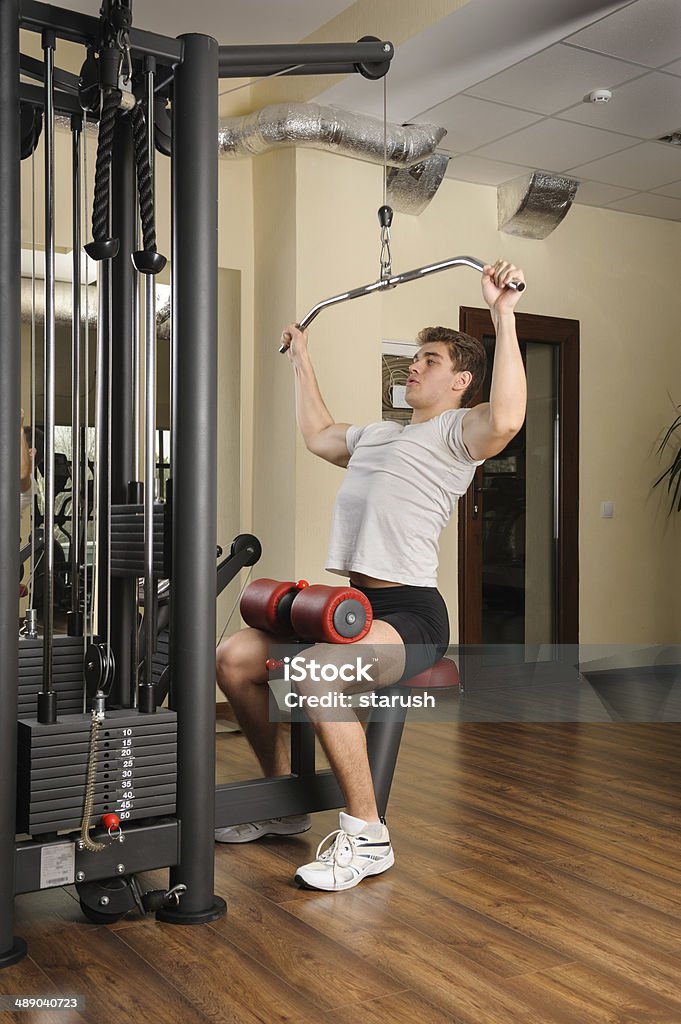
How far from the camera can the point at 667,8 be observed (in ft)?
12.1

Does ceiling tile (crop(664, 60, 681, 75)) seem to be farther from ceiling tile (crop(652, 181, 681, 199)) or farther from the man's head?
the man's head

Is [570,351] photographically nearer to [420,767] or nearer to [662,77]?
[662,77]

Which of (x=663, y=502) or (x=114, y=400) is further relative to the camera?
(x=663, y=502)

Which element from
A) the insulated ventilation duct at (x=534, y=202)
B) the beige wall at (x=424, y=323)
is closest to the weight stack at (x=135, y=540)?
the beige wall at (x=424, y=323)

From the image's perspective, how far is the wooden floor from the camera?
6.06 ft

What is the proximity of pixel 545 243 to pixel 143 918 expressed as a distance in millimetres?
4592

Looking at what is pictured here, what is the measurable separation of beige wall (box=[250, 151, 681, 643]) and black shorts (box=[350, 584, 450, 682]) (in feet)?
6.29

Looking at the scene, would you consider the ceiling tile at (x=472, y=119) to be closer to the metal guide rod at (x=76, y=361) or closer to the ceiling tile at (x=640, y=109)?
the ceiling tile at (x=640, y=109)

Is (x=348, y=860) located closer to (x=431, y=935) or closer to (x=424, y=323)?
(x=431, y=935)

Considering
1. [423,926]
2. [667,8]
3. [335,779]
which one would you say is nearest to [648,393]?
[667,8]

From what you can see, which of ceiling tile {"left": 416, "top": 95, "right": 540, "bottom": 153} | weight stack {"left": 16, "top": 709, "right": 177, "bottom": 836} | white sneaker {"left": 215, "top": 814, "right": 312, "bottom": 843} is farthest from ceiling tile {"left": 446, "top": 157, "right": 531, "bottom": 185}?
weight stack {"left": 16, "top": 709, "right": 177, "bottom": 836}

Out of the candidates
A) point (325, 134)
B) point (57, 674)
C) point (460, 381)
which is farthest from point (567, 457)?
point (57, 674)

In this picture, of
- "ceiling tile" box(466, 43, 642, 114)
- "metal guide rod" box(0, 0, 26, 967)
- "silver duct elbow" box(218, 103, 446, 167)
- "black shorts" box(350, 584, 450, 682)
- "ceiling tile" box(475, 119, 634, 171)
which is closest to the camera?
"metal guide rod" box(0, 0, 26, 967)

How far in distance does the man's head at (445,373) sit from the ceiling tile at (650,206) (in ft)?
10.8
